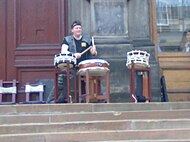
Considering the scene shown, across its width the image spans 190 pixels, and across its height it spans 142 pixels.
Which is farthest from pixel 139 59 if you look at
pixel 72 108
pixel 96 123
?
pixel 96 123

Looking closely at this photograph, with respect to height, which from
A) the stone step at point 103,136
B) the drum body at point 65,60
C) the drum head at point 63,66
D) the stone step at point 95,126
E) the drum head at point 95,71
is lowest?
the stone step at point 103,136

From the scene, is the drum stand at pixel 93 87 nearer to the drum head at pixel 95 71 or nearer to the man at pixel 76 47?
the drum head at pixel 95 71

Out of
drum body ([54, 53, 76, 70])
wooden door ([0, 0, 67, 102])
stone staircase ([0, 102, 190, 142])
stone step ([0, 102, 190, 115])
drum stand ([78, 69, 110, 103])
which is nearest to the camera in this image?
stone staircase ([0, 102, 190, 142])

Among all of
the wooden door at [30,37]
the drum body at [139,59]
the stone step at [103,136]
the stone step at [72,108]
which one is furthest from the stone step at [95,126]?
the wooden door at [30,37]

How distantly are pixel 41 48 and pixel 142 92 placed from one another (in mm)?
2486

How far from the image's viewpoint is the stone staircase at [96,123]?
5.89m

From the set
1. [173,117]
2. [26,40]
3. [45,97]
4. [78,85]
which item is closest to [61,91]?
[78,85]

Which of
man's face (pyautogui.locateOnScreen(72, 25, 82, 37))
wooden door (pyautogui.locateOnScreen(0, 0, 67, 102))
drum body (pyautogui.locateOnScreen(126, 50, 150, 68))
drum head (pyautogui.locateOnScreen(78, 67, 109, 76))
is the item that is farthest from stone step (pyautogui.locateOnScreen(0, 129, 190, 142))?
wooden door (pyautogui.locateOnScreen(0, 0, 67, 102))

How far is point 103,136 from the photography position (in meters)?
5.93

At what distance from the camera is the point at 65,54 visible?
7836 millimetres

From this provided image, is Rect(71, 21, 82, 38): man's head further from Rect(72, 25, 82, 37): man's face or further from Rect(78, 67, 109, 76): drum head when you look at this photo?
Rect(78, 67, 109, 76): drum head

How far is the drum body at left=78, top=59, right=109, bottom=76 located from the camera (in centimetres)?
764

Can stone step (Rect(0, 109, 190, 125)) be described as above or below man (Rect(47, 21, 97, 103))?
below

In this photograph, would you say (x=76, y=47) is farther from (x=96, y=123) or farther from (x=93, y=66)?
(x=96, y=123)
